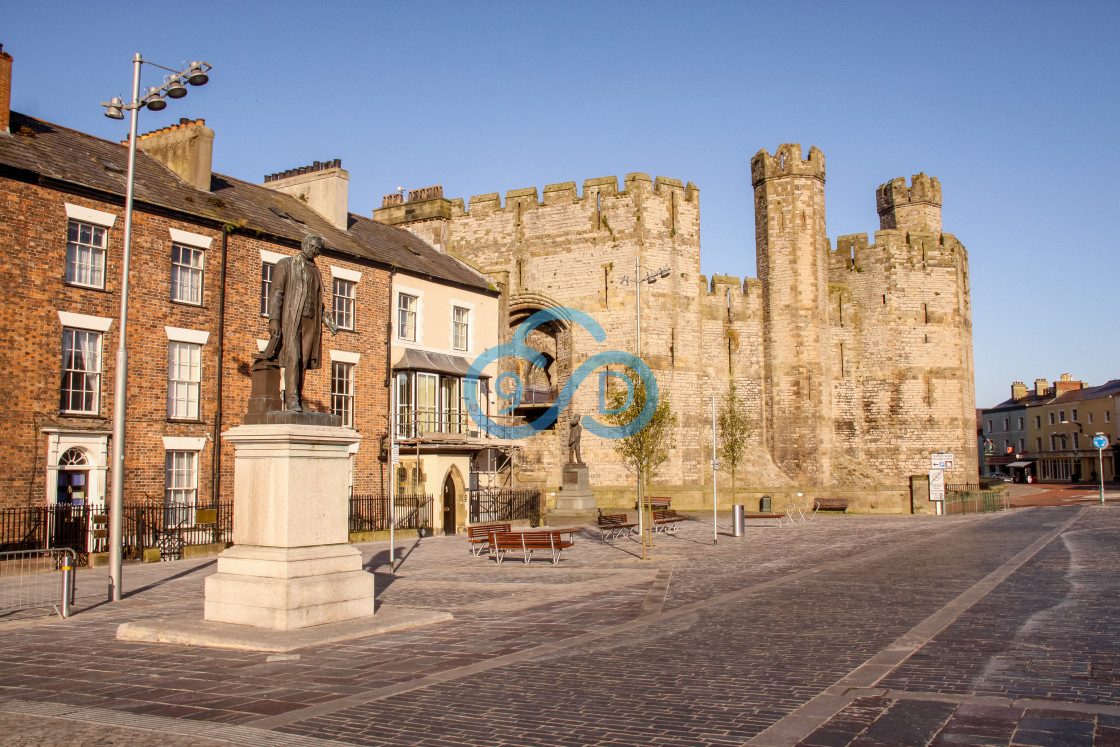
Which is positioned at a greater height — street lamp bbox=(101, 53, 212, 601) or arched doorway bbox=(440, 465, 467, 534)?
street lamp bbox=(101, 53, 212, 601)

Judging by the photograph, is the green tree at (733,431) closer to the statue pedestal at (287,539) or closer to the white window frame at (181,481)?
the white window frame at (181,481)

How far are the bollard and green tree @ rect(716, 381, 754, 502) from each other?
1963 centimetres

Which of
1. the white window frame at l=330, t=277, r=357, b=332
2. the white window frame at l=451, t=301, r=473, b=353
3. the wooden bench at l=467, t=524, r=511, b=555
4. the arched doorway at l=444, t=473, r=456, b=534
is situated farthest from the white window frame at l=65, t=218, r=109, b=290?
the white window frame at l=451, t=301, r=473, b=353

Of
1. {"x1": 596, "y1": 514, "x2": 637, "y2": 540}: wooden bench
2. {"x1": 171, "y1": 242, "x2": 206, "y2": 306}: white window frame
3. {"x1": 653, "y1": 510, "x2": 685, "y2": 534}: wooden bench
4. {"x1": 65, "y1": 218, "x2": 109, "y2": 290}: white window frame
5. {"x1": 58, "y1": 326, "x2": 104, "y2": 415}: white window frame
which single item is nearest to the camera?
{"x1": 58, "y1": 326, "x2": 104, "y2": 415}: white window frame

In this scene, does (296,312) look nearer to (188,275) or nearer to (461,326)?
(188,275)

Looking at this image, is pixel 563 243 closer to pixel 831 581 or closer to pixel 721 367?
pixel 721 367

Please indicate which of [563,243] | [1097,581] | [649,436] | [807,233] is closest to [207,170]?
[649,436]

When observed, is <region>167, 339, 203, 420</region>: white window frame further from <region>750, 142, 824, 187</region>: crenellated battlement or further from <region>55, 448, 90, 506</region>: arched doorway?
<region>750, 142, 824, 187</region>: crenellated battlement

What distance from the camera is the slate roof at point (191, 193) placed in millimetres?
18203

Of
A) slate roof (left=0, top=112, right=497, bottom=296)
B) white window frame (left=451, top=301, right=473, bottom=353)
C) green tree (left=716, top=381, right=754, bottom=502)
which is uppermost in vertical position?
slate roof (left=0, top=112, right=497, bottom=296)

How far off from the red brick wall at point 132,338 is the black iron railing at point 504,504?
4.07 m

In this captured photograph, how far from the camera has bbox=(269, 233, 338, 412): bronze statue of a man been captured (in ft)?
32.8

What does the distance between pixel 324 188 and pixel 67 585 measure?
17818 mm

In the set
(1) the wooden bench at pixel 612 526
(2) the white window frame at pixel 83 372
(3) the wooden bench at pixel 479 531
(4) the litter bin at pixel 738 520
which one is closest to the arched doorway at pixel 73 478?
(2) the white window frame at pixel 83 372
